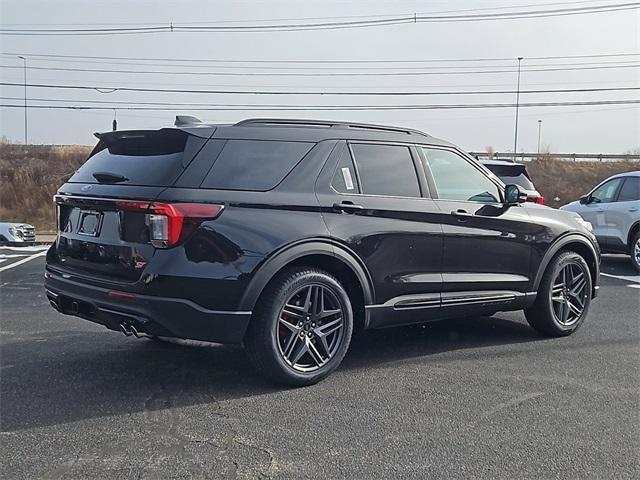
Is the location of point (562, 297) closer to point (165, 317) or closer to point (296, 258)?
point (296, 258)

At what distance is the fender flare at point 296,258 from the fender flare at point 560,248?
196 cm

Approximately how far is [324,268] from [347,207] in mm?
465

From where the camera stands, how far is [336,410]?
424 cm

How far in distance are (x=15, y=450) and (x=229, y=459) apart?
1.13m

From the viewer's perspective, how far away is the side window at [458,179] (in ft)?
18.3

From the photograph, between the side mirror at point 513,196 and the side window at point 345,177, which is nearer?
the side window at point 345,177

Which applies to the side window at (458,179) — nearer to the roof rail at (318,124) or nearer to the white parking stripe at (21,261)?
the roof rail at (318,124)

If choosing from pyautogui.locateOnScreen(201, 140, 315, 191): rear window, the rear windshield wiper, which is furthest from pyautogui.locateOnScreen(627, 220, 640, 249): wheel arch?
the rear windshield wiper

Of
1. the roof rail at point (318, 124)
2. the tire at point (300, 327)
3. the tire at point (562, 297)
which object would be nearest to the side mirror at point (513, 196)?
the tire at point (562, 297)

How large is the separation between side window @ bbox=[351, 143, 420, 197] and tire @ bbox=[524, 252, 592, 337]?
174 centimetres

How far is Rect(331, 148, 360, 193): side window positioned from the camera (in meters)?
4.93

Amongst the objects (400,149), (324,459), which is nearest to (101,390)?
(324,459)

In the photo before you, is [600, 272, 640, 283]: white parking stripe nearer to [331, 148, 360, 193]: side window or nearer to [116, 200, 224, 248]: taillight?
[331, 148, 360, 193]: side window

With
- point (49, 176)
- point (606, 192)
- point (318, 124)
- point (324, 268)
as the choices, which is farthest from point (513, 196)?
point (49, 176)
